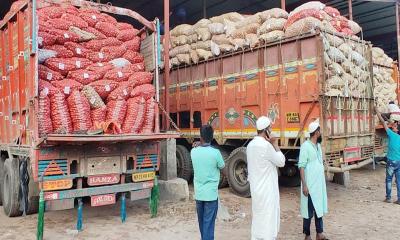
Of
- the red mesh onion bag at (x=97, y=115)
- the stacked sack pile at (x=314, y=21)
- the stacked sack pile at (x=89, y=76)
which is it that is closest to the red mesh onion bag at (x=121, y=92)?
the stacked sack pile at (x=89, y=76)

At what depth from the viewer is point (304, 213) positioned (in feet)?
14.5

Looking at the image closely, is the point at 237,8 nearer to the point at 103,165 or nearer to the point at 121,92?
the point at 121,92

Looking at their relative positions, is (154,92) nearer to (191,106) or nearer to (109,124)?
(109,124)

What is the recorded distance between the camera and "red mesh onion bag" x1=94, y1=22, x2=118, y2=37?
19.7ft

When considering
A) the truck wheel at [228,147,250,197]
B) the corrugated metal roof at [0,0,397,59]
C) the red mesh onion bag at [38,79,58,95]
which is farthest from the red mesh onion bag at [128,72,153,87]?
the corrugated metal roof at [0,0,397,59]

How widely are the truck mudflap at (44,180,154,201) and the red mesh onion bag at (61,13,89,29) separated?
249 cm

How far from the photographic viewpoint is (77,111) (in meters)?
5.12

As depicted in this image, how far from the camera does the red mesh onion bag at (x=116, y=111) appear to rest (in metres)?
5.44

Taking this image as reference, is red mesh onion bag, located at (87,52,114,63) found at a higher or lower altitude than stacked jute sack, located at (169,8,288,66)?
lower

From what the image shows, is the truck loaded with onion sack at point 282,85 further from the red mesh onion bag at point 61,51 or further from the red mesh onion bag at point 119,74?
the red mesh onion bag at point 61,51

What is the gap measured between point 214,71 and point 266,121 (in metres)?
4.38

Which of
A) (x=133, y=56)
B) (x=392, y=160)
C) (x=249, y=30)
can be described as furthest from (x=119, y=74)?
(x=392, y=160)

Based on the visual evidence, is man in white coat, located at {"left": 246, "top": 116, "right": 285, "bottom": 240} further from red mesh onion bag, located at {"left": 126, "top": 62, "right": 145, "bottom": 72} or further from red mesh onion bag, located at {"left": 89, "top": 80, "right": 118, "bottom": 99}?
red mesh onion bag, located at {"left": 126, "top": 62, "right": 145, "bottom": 72}

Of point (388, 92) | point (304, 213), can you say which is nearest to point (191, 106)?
point (304, 213)
